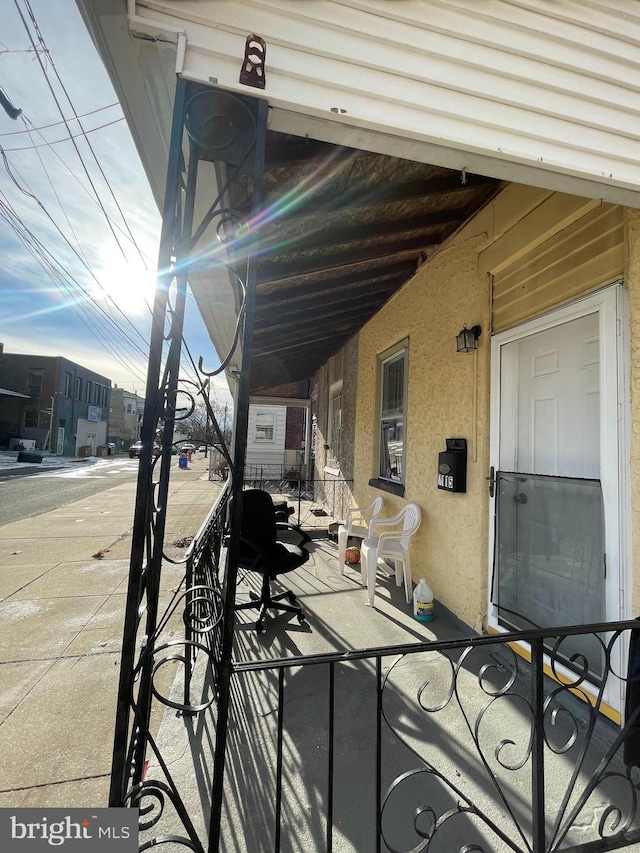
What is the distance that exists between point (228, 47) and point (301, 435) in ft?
45.0

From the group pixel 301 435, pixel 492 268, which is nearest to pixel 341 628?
pixel 492 268

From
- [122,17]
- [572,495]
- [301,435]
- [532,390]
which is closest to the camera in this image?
[122,17]

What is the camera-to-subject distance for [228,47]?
98 centimetres

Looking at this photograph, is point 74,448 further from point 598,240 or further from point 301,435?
point 598,240

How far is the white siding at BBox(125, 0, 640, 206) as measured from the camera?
100cm

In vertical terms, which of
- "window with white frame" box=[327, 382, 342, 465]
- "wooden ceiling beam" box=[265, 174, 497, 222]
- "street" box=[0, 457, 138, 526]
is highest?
"wooden ceiling beam" box=[265, 174, 497, 222]

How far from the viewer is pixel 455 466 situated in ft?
9.12

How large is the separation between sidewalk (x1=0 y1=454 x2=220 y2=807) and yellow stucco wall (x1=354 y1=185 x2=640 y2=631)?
7.67 ft

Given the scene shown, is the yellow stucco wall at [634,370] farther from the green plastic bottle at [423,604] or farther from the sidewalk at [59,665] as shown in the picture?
the sidewalk at [59,665]

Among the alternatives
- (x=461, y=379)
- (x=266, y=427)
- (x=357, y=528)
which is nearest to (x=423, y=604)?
(x=357, y=528)

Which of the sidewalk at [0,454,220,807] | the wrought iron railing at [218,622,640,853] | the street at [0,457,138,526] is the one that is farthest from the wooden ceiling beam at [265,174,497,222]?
the street at [0,457,138,526]
